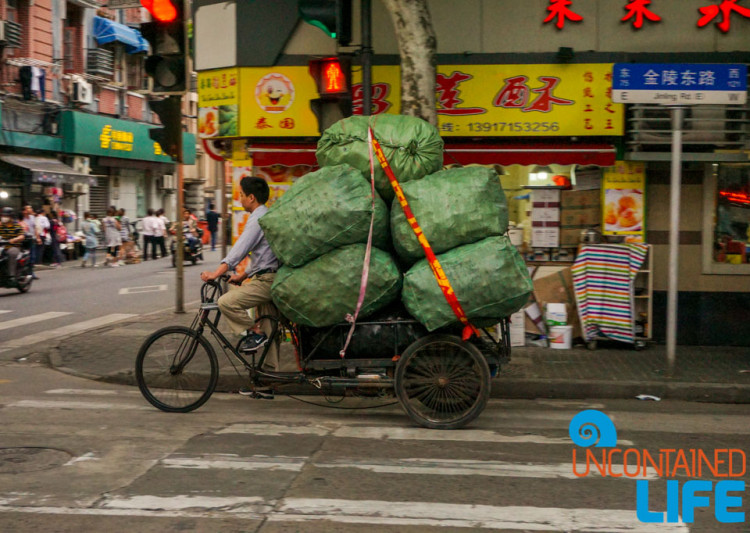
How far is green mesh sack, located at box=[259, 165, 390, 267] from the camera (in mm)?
6164

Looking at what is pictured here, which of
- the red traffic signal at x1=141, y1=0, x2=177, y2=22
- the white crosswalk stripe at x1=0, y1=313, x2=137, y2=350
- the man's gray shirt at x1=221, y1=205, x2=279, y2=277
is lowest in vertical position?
the white crosswalk stripe at x1=0, y1=313, x2=137, y2=350

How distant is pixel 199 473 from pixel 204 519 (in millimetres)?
829

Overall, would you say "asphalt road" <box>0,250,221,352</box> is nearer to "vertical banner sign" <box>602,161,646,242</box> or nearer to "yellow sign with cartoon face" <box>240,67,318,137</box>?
"yellow sign with cartoon face" <box>240,67,318,137</box>

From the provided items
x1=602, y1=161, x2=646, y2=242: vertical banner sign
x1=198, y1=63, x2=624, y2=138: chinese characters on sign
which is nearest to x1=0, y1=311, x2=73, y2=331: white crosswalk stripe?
x1=198, y1=63, x2=624, y2=138: chinese characters on sign

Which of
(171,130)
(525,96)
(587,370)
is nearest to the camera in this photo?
(587,370)

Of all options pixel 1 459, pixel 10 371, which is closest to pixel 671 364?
pixel 1 459

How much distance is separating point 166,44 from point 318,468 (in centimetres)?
585

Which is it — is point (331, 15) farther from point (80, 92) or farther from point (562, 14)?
point (80, 92)

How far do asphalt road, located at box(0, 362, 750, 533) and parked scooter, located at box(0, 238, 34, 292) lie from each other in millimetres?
9846

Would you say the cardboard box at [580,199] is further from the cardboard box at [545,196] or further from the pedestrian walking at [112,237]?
the pedestrian walking at [112,237]

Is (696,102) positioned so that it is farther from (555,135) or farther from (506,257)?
(506,257)

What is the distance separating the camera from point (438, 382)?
639 centimetres

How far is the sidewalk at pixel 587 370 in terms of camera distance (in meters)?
Result: 7.82

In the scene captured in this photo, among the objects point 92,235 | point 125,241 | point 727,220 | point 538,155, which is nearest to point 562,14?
point 538,155
